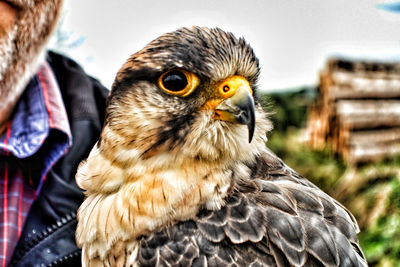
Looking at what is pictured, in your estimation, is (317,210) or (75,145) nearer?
(317,210)

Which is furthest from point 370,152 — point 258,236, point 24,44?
point 24,44

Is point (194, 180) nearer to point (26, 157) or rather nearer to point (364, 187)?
point (26, 157)

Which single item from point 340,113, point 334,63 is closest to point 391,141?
point 340,113

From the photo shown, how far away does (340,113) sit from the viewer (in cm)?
468

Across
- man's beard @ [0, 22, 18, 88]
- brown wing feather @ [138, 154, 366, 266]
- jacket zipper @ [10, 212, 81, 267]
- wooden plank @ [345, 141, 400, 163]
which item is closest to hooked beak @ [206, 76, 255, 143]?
brown wing feather @ [138, 154, 366, 266]

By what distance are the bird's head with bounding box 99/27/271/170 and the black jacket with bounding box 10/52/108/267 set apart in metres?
0.57

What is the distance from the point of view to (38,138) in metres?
2.08

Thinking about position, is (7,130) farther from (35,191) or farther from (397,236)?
(397,236)

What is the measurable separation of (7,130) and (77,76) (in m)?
0.49

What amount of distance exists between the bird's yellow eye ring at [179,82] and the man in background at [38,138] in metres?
0.84

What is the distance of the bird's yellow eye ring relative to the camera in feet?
4.42

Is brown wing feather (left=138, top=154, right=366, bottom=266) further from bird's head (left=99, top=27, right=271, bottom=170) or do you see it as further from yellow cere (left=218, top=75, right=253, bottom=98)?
yellow cere (left=218, top=75, right=253, bottom=98)

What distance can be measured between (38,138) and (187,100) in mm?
1074

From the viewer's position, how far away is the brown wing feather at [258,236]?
1330 millimetres
